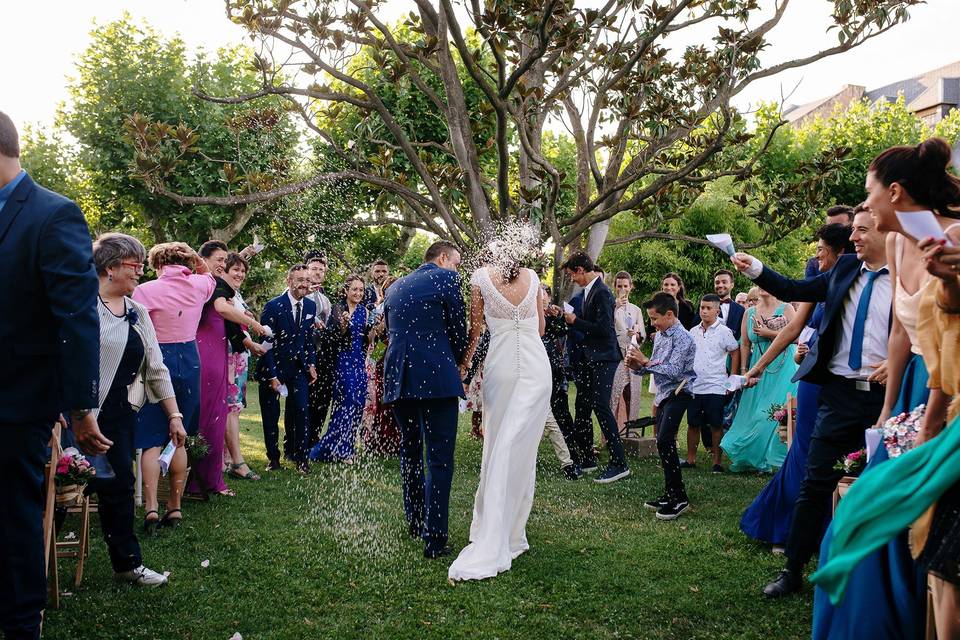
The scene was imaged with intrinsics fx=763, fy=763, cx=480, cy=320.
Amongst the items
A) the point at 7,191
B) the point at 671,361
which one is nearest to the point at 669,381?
the point at 671,361

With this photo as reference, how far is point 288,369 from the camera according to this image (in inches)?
331

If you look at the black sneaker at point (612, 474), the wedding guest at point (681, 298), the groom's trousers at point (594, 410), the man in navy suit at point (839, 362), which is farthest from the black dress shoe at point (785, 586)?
the wedding guest at point (681, 298)

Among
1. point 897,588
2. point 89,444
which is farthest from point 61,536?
point 897,588

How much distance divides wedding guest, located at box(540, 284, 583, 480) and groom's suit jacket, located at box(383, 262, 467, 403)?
230 cm

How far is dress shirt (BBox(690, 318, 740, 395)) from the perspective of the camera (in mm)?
8648

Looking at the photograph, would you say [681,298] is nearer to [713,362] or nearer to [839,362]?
[713,362]

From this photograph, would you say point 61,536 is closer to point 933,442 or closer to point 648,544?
point 648,544

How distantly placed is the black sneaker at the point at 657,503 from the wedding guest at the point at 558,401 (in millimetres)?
1343

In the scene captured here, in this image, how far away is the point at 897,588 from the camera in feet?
9.84

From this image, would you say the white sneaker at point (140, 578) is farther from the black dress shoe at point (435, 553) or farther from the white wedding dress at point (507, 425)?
the white wedding dress at point (507, 425)

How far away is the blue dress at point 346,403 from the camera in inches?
358

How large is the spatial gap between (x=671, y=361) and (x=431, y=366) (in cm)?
268

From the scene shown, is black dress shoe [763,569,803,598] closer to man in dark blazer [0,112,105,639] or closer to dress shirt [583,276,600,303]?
man in dark blazer [0,112,105,639]

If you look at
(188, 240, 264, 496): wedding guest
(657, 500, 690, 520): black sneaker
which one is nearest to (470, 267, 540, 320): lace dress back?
(657, 500, 690, 520): black sneaker
